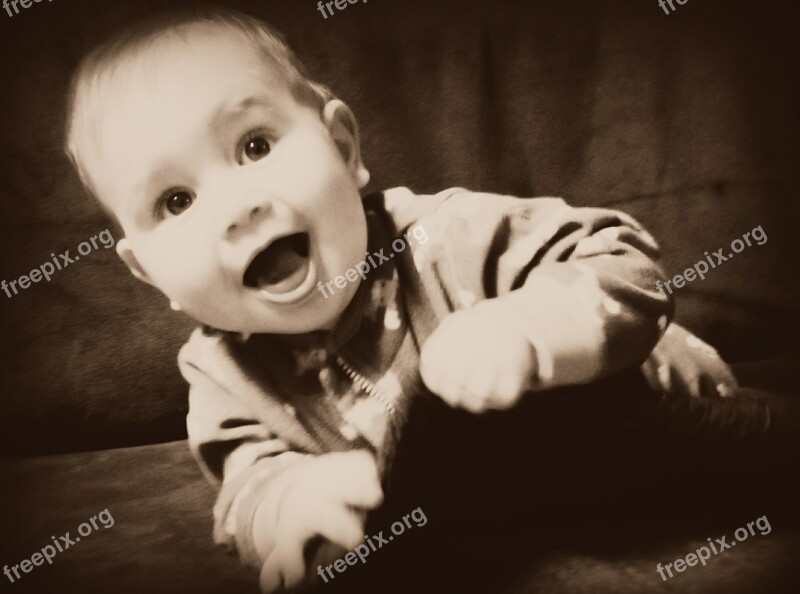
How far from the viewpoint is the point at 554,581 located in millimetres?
382

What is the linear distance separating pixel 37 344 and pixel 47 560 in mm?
167

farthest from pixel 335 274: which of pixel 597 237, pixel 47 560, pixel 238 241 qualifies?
pixel 47 560

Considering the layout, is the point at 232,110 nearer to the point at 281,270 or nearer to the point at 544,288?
the point at 281,270

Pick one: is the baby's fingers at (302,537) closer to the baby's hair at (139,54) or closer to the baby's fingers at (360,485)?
the baby's fingers at (360,485)

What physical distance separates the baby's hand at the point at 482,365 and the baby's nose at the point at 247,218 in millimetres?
122

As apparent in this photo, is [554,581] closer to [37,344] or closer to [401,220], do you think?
[401,220]

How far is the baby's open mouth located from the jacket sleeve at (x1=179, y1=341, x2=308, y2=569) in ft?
0.37

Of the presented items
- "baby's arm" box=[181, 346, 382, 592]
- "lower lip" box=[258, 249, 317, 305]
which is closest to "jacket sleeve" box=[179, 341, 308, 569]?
"baby's arm" box=[181, 346, 382, 592]

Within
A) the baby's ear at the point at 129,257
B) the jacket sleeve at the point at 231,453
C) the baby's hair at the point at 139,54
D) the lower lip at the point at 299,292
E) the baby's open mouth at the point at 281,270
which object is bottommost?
the jacket sleeve at the point at 231,453

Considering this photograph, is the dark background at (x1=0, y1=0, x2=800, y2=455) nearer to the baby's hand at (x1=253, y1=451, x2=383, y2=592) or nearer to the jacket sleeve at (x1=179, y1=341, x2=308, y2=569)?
the jacket sleeve at (x1=179, y1=341, x2=308, y2=569)

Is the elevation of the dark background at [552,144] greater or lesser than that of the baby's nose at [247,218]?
lesser

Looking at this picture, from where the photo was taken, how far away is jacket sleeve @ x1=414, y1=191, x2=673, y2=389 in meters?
0.37

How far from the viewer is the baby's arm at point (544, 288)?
37cm

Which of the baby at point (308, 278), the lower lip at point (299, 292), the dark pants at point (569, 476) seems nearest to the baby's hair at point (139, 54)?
the baby at point (308, 278)
